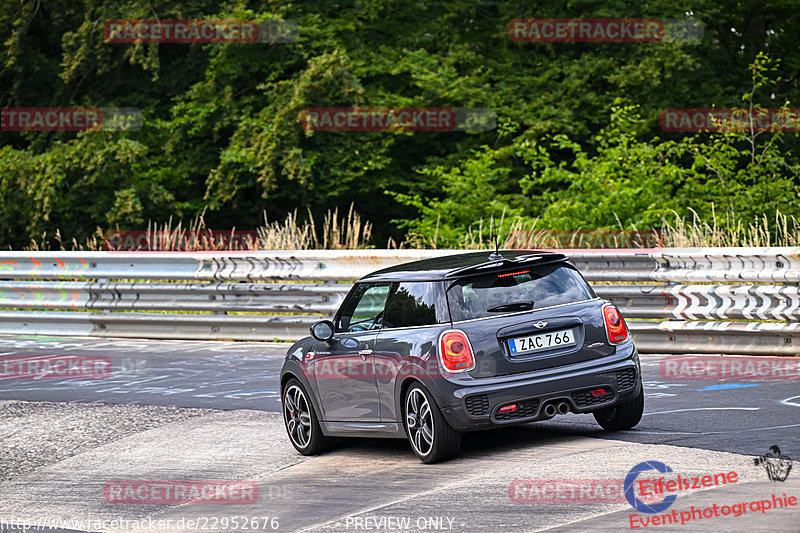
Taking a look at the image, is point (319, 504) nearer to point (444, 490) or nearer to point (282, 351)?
point (444, 490)

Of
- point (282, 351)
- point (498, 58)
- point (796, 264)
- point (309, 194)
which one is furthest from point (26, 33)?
point (796, 264)

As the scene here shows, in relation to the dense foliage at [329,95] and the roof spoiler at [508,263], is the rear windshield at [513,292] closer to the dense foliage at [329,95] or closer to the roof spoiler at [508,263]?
the roof spoiler at [508,263]

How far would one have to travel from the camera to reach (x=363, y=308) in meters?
9.09

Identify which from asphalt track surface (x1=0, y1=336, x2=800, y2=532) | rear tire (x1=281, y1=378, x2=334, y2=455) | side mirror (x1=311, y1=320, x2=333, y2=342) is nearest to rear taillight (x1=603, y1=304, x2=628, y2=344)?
asphalt track surface (x1=0, y1=336, x2=800, y2=532)

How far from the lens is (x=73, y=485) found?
839 centimetres

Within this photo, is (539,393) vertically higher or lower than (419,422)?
higher

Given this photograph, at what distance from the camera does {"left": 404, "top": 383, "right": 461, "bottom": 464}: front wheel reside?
7.88 meters

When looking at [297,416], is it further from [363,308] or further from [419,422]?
[419,422]

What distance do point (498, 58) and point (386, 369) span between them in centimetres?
2547

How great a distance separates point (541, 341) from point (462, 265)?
0.78 m

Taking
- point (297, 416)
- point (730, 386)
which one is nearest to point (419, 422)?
point (297, 416)

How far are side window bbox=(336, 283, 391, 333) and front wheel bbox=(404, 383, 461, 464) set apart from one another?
79 cm

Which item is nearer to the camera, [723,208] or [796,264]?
[796,264]

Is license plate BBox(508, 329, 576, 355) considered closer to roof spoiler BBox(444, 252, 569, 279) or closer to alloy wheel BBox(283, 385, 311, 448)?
roof spoiler BBox(444, 252, 569, 279)
